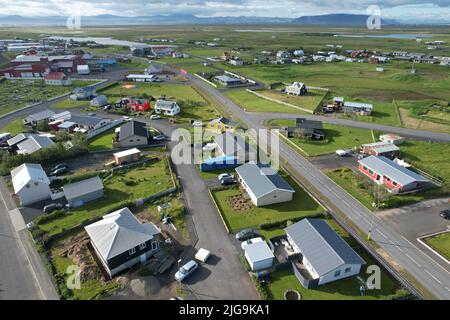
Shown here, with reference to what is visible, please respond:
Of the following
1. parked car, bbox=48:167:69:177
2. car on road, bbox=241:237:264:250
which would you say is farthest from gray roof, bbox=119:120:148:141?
car on road, bbox=241:237:264:250

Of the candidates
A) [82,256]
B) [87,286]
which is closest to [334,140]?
[82,256]

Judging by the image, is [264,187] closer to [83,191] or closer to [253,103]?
[83,191]

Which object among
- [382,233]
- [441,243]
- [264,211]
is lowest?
[441,243]

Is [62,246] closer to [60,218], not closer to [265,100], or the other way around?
[60,218]

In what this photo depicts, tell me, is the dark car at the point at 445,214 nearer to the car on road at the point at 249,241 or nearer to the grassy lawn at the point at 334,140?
the grassy lawn at the point at 334,140

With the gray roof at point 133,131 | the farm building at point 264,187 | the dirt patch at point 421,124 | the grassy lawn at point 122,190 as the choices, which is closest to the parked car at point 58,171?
the grassy lawn at point 122,190

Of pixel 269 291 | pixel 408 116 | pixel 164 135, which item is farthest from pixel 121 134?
pixel 408 116

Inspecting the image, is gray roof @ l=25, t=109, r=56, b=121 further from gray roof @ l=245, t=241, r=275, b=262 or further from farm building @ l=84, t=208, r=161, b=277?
gray roof @ l=245, t=241, r=275, b=262
